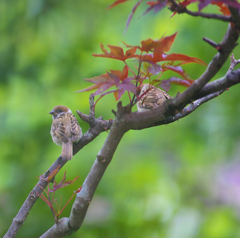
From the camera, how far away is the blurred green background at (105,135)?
294cm

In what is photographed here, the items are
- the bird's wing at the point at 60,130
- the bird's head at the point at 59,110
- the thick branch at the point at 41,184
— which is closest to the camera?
the thick branch at the point at 41,184

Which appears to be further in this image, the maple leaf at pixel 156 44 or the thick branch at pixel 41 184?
the thick branch at pixel 41 184

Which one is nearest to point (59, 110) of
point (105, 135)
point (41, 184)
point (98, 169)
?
point (105, 135)

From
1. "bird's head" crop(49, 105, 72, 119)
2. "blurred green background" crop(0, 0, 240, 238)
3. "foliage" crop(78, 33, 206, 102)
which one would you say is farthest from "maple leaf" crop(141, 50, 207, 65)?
"blurred green background" crop(0, 0, 240, 238)

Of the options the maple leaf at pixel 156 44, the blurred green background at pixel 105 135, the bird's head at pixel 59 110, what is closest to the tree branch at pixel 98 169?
the maple leaf at pixel 156 44

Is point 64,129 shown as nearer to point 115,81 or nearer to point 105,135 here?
point 105,135

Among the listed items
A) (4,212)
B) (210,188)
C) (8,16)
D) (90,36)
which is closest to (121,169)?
(210,188)

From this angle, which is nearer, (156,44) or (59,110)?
(156,44)

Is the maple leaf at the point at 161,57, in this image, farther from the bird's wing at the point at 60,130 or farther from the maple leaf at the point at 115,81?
the bird's wing at the point at 60,130

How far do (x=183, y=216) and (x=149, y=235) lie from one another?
1.41 feet

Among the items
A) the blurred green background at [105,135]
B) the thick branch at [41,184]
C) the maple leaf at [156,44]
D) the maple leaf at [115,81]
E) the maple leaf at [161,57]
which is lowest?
the blurred green background at [105,135]

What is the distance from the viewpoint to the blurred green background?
294cm

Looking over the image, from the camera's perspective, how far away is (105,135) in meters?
3.17

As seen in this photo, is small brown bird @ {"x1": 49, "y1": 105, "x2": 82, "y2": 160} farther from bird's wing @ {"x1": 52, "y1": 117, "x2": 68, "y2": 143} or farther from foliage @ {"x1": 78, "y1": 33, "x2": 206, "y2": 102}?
foliage @ {"x1": 78, "y1": 33, "x2": 206, "y2": 102}
